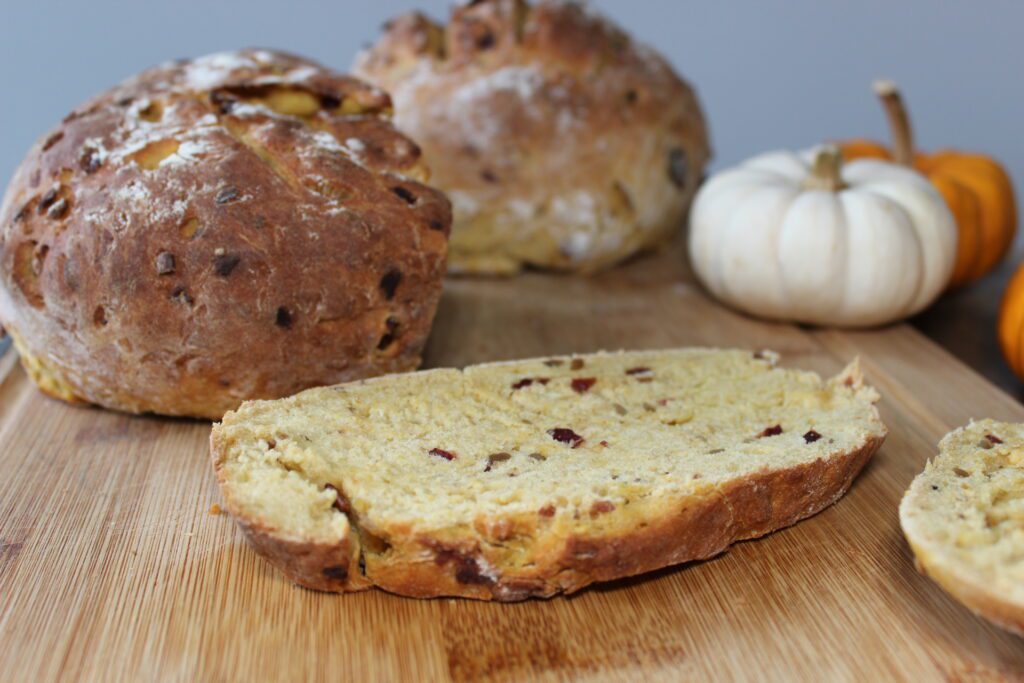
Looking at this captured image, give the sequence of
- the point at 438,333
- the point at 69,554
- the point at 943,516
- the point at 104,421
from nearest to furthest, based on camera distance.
→ the point at 943,516, the point at 69,554, the point at 104,421, the point at 438,333

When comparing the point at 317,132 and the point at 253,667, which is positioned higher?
the point at 317,132

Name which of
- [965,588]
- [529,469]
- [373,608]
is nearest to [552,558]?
[529,469]

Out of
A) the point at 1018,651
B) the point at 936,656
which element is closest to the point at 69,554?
the point at 936,656

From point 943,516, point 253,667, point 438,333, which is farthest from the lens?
point 438,333

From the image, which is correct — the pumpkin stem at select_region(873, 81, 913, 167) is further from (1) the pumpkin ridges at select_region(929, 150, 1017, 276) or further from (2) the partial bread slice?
(2) the partial bread slice

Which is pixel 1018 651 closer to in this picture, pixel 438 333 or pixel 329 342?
pixel 329 342
